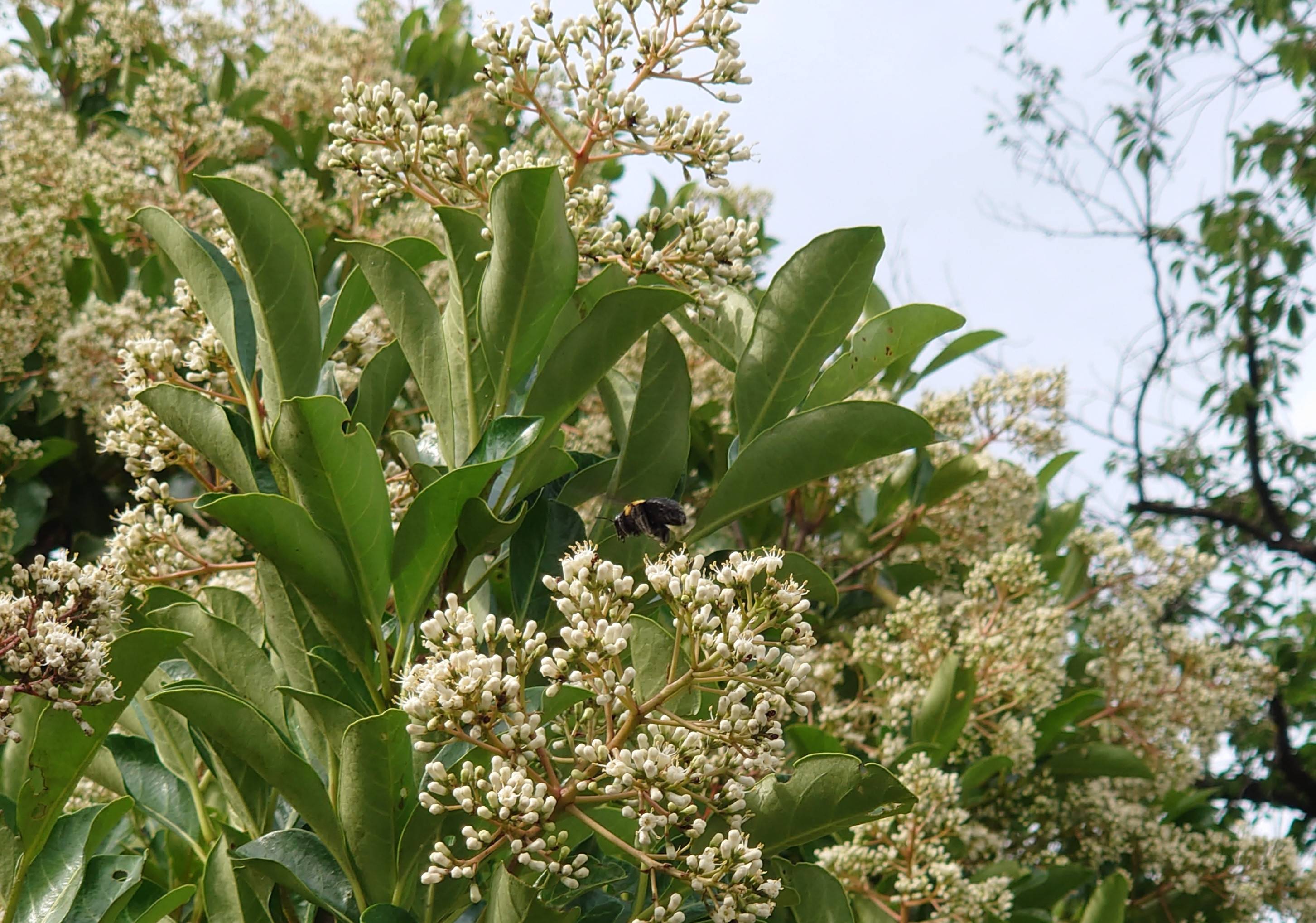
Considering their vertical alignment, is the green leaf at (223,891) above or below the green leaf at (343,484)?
below

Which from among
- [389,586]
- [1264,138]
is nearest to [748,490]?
[389,586]

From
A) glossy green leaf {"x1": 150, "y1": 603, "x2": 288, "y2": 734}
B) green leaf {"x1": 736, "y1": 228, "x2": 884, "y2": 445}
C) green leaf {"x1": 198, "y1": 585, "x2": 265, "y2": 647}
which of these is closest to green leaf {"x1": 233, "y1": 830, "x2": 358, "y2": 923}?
glossy green leaf {"x1": 150, "y1": 603, "x2": 288, "y2": 734}

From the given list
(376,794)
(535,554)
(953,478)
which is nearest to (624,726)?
(376,794)

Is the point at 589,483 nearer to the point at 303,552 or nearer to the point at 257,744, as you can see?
the point at 303,552

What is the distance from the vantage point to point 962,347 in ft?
11.2

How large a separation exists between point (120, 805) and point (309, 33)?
5177 millimetres

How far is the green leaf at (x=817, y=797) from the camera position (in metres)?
1.83

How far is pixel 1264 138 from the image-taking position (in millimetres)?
8109

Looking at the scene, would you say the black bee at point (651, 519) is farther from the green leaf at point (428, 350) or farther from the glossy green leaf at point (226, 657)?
the glossy green leaf at point (226, 657)

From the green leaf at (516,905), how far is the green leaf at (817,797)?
0.34 meters

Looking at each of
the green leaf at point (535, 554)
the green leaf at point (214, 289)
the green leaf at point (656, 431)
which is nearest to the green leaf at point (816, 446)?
the green leaf at point (656, 431)

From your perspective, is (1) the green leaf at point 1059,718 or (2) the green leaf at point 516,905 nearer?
(2) the green leaf at point 516,905

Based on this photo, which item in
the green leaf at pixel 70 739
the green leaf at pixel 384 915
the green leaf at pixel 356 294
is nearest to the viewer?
the green leaf at pixel 384 915

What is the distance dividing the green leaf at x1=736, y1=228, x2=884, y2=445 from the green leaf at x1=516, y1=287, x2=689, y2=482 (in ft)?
0.83
